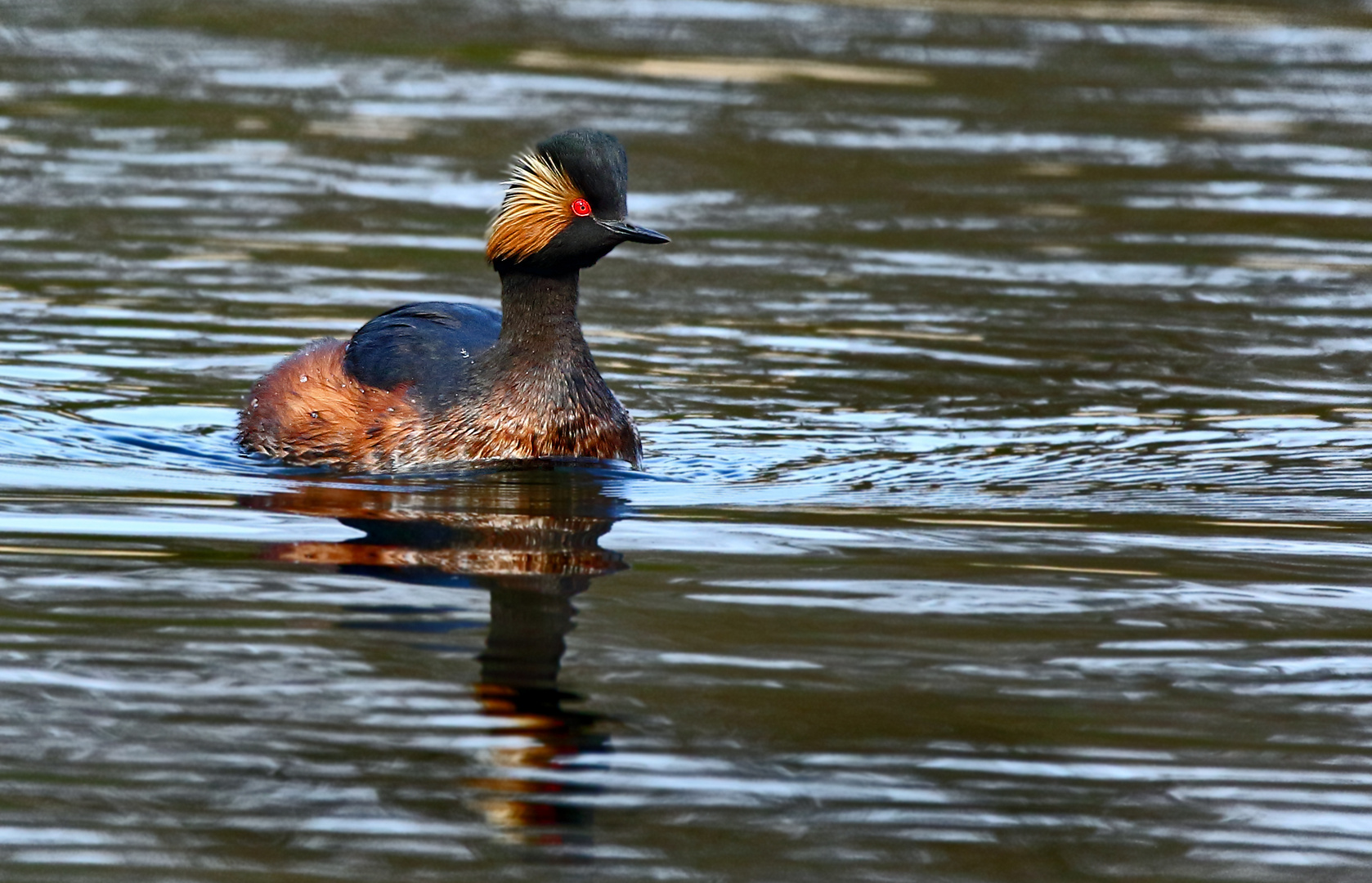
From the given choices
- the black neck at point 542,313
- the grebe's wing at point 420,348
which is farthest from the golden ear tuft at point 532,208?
the grebe's wing at point 420,348

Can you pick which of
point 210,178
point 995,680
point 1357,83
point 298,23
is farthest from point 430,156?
point 995,680

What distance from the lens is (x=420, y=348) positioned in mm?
A: 9922

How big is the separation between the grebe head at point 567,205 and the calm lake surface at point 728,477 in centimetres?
102

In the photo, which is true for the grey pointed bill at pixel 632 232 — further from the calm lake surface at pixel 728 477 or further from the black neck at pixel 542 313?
the calm lake surface at pixel 728 477

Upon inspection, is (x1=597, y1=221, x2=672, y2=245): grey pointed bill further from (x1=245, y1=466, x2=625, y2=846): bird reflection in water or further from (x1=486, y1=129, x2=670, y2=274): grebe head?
(x1=245, y1=466, x2=625, y2=846): bird reflection in water

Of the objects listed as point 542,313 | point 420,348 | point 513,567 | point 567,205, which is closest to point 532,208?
→ point 567,205

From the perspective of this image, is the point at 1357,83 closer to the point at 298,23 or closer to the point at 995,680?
the point at 298,23

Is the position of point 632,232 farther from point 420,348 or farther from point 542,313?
point 420,348

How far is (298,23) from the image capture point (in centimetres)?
1941

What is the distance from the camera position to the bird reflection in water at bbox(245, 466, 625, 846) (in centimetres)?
554

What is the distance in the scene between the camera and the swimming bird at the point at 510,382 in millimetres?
9383

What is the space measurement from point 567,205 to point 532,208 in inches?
7.2

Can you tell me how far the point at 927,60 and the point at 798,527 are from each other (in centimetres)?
1123

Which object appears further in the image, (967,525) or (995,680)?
(967,525)
